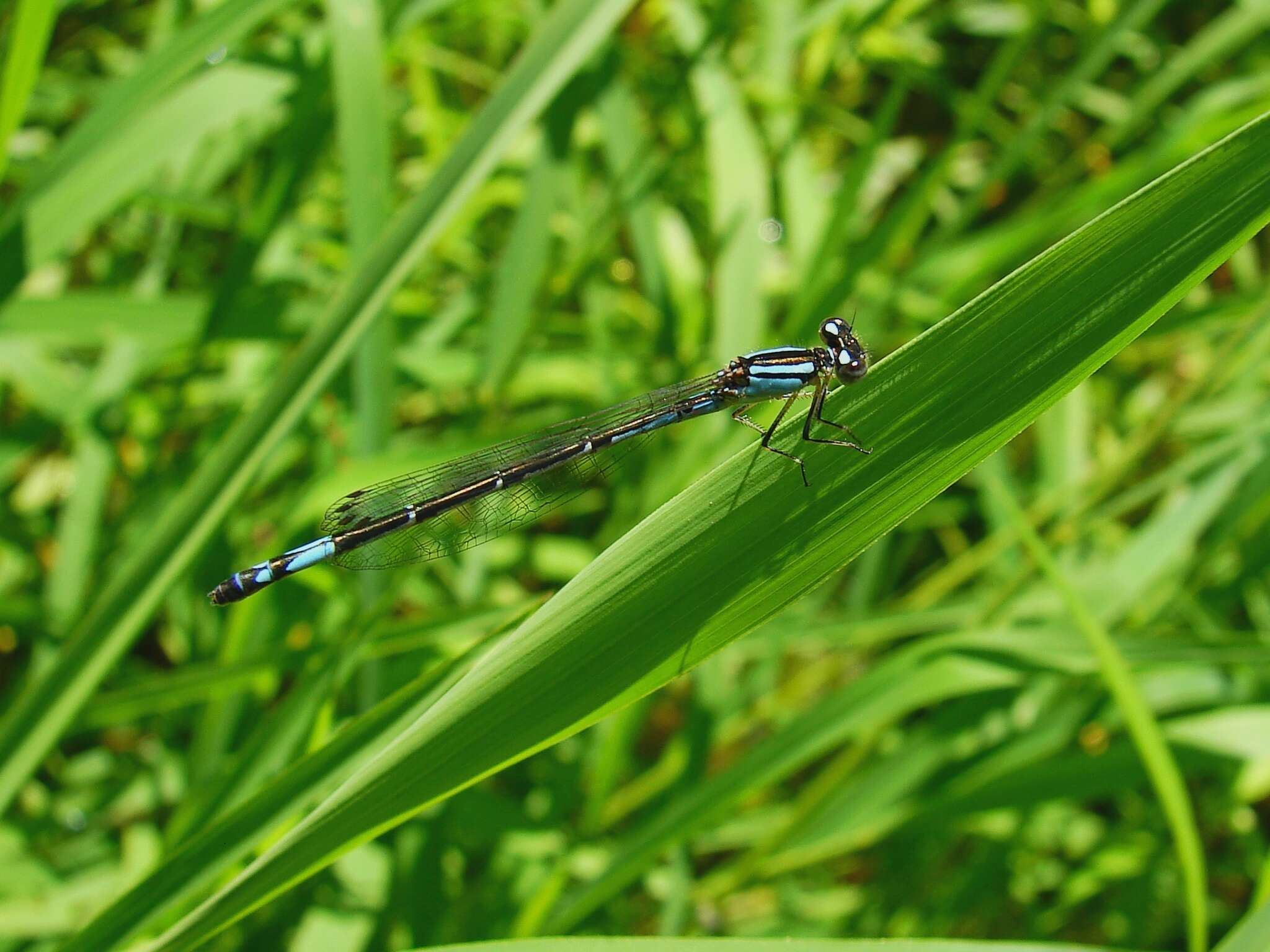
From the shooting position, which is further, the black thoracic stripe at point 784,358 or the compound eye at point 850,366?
the black thoracic stripe at point 784,358

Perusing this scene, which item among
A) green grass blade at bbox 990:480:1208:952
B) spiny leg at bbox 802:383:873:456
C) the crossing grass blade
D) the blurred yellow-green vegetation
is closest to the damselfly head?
spiny leg at bbox 802:383:873:456

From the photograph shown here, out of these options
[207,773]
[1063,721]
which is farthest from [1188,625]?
[207,773]

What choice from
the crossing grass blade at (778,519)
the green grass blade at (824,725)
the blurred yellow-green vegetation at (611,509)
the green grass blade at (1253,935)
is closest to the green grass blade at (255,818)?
the blurred yellow-green vegetation at (611,509)

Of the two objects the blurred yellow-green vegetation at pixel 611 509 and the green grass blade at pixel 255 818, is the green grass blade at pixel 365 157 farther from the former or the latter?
the green grass blade at pixel 255 818

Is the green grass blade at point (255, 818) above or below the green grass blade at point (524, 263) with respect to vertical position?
below

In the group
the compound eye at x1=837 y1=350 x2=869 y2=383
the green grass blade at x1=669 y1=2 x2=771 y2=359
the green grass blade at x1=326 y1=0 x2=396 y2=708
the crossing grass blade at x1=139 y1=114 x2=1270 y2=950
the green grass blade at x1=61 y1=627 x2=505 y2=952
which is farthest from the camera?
the green grass blade at x1=669 y1=2 x2=771 y2=359

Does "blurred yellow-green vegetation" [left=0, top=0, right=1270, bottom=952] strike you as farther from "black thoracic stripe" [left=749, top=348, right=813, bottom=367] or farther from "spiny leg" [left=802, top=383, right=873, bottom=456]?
"black thoracic stripe" [left=749, top=348, right=813, bottom=367]
